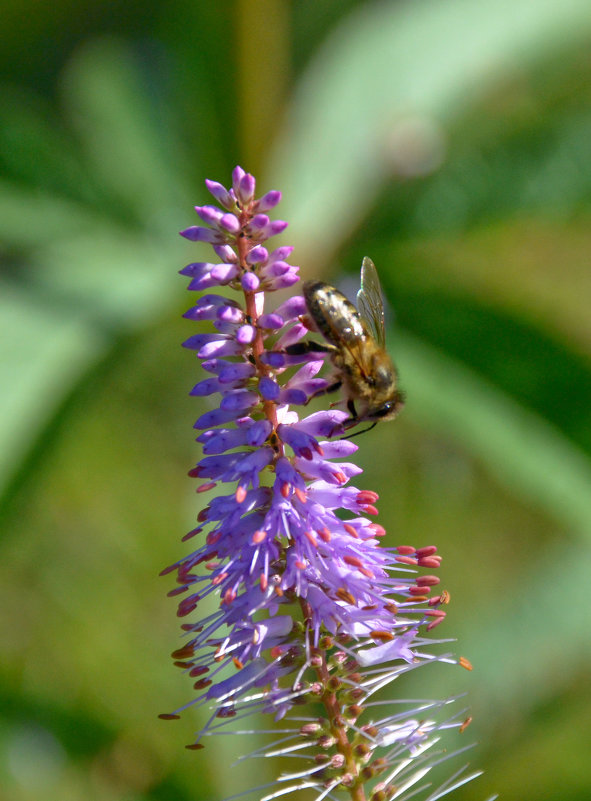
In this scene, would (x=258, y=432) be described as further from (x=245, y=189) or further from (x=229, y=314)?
(x=245, y=189)

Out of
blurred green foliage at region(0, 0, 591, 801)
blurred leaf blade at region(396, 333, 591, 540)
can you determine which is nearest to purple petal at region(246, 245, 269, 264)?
blurred green foliage at region(0, 0, 591, 801)

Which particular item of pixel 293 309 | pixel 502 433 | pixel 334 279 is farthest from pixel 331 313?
pixel 334 279

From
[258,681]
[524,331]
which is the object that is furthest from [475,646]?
[258,681]

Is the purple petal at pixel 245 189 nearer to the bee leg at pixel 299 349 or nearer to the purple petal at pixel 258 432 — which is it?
the bee leg at pixel 299 349

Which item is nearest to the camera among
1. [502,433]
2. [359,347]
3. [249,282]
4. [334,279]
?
[249,282]

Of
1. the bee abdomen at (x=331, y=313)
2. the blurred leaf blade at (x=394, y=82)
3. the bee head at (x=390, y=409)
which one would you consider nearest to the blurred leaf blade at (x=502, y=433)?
the blurred leaf blade at (x=394, y=82)
